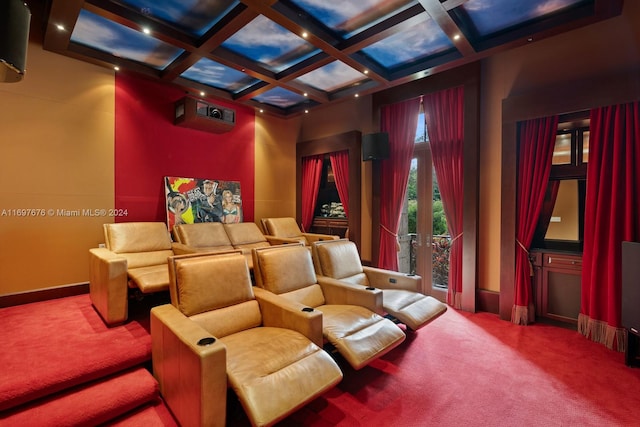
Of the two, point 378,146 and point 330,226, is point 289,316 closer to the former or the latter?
point 378,146

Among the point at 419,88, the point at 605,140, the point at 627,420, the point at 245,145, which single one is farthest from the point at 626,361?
the point at 245,145

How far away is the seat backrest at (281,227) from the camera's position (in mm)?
5552

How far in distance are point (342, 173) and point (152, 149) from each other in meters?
3.08

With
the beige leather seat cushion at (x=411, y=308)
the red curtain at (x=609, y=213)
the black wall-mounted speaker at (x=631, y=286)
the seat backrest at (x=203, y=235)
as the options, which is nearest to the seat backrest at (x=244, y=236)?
the seat backrest at (x=203, y=235)

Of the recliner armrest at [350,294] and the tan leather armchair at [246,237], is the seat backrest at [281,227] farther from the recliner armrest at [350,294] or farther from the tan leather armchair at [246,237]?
the recliner armrest at [350,294]

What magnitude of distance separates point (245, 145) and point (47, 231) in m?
3.08

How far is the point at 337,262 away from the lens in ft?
11.3

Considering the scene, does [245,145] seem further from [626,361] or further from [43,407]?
[626,361]

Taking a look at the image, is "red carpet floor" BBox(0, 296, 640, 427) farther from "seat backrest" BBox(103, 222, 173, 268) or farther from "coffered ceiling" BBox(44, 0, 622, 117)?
"coffered ceiling" BBox(44, 0, 622, 117)

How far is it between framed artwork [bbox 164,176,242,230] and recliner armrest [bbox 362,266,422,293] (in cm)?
264

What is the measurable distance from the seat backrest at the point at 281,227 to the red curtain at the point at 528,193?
135 inches

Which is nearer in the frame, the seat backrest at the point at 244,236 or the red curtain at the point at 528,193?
the red curtain at the point at 528,193

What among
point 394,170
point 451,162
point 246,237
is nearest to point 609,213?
point 451,162

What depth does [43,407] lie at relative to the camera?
Result: 195 cm
